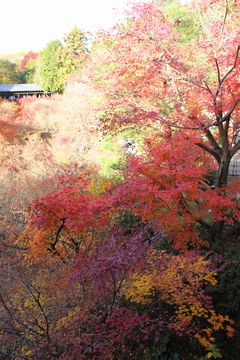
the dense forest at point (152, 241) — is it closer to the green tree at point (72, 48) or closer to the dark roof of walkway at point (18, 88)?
the green tree at point (72, 48)

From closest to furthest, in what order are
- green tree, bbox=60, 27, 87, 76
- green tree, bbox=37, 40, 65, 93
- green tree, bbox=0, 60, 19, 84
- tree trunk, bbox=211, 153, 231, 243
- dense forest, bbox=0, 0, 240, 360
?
dense forest, bbox=0, 0, 240, 360 → tree trunk, bbox=211, 153, 231, 243 → green tree, bbox=60, 27, 87, 76 → green tree, bbox=37, 40, 65, 93 → green tree, bbox=0, 60, 19, 84

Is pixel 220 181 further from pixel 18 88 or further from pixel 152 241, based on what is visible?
pixel 18 88

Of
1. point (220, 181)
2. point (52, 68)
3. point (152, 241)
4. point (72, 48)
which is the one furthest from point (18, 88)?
point (220, 181)

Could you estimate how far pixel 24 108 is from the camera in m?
27.2

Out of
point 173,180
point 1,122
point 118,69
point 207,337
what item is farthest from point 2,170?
point 207,337

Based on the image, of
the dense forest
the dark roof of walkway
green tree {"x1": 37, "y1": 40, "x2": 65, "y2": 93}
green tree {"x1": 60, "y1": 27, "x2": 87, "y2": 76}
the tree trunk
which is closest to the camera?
the dense forest

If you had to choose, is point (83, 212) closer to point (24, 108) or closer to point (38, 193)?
point (38, 193)

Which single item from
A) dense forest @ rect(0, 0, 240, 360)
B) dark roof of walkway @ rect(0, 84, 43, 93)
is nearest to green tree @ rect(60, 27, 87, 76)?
dark roof of walkway @ rect(0, 84, 43, 93)

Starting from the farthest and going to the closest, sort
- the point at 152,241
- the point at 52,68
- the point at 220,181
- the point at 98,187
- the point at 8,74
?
the point at 8,74, the point at 52,68, the point at 98,187, the point at 152,241, the point at 220,181

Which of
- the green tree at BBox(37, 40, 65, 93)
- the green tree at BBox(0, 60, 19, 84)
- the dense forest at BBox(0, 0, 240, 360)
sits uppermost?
the green tree at BBox(0, 60, 19, 84)

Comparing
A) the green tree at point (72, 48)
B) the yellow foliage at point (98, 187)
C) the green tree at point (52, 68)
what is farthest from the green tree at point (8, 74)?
the yellow foliage at point (98, 187)

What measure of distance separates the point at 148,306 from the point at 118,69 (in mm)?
7117

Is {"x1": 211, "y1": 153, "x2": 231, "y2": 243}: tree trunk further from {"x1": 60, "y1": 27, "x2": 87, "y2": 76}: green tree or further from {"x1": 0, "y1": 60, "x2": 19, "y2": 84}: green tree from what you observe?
{"x1": 0, "y1": 60, "x2": 19, "y2": 84}: green tree

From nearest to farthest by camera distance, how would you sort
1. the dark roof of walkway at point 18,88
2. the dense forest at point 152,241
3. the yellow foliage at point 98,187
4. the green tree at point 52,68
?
the dense forest at point 152,241 → the yellow foliage at point 98,187 → the green tree at point 52,68 → the dark roof of walkway at point 18,88
